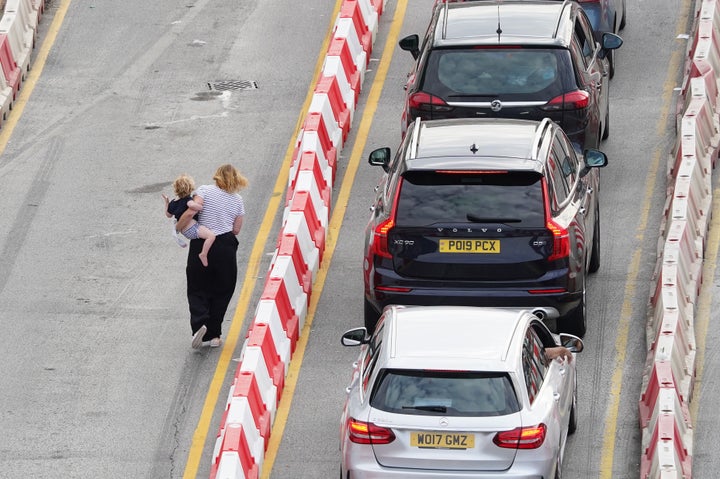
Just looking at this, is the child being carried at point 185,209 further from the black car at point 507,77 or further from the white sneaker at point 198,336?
the black car at point 507,77

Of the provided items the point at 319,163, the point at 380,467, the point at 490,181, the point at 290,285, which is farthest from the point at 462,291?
the point at 319,163

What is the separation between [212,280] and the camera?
1666 cm

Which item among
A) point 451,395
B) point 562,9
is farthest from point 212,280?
point 562,9

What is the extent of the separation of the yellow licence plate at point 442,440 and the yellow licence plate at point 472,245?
124 inches

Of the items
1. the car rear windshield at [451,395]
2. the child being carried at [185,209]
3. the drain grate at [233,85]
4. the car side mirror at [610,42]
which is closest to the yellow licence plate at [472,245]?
the child being carried at [185,209]

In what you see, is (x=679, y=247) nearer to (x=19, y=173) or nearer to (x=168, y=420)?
(x=168, y=420)

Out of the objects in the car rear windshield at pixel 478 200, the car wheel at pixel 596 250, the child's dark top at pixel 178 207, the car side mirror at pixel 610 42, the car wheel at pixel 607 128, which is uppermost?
the car rear windshield at pixel 478 200

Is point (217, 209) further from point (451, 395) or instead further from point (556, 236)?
point (451, 395)

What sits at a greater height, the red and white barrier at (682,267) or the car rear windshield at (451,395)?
the car rear windshield at (451,395)

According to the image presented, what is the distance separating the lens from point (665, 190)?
65.9 ft

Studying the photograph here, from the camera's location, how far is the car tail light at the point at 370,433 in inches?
503

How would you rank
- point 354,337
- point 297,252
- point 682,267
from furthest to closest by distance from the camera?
point 297,252 < point 682,267 < point 354,337

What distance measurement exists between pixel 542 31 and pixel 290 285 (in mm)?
3991

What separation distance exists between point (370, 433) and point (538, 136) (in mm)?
4512
